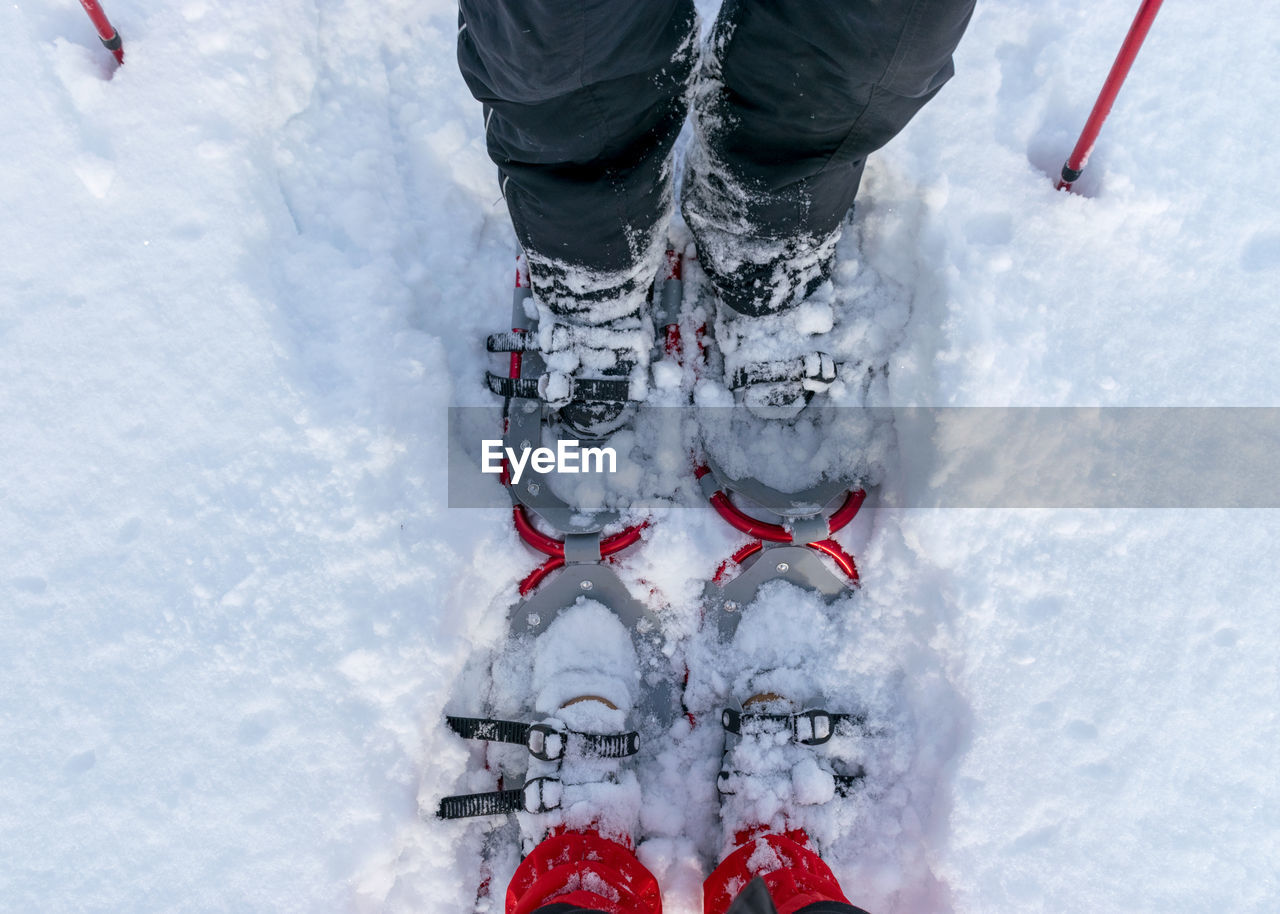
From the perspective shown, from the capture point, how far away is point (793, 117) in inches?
46.4

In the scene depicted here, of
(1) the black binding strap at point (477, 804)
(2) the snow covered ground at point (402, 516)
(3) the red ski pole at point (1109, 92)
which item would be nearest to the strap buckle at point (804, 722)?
(2) the snow covered ground at point (402, 516)

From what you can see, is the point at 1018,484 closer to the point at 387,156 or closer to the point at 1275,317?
the point at 1275,317

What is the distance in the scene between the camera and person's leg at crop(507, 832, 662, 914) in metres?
1.42

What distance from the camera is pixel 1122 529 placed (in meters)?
1.56

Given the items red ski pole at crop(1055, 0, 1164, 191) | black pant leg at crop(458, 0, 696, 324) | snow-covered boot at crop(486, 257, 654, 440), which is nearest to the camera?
black pant leg at crop(458, 0, 696, 324)

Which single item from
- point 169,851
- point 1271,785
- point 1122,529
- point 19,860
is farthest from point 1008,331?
point 19,860

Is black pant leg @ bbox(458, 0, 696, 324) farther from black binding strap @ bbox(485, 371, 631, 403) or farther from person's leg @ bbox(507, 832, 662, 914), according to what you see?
person's leg @ bbox(507, 832, 662, 914)

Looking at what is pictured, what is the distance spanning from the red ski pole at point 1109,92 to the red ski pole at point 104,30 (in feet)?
6.60

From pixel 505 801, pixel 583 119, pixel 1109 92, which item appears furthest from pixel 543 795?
pixel 1109 92

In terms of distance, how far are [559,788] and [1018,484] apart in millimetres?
1126

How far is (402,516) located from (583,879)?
2.62 feet

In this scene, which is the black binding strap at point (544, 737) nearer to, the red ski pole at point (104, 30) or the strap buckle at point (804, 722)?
the strap buckle at point (804, 722)

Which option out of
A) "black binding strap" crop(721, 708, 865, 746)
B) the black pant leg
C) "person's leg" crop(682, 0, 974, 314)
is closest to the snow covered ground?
"black binding strap" crop(721, 708, 865, 746)

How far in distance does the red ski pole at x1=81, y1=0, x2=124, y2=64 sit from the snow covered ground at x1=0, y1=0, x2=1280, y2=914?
28mm
